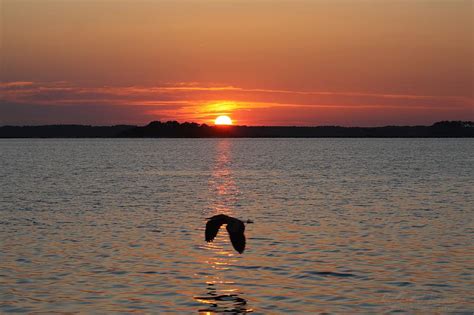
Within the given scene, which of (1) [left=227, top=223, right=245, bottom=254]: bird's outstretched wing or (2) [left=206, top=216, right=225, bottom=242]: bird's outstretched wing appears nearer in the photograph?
(1) [left=227, top=223, right=245, bottom=254]: bird's outstretched wing

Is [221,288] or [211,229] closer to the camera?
[211,229]

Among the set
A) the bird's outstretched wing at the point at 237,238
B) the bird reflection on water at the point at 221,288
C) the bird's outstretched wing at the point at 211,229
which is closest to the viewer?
the bird reflection on water at the point at 221,288

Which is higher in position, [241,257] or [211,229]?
[211,229]

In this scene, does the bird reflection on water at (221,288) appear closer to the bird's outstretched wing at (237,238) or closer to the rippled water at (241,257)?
the rippled water at (241,257)

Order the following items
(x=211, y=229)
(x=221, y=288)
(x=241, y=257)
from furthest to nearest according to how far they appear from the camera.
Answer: (x=241, y=257) → (x=221, y=288) → (x=211, y=229)

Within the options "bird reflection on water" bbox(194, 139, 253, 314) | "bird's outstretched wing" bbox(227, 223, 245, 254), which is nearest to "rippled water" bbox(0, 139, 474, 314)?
"bird reflection on water" bbox(194, 139, 253, 314)

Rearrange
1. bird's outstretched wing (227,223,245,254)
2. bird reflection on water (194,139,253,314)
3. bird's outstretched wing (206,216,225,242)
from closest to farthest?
bird reflection on water (194,139,253,314), bird's outstretched wing (227,223,245,254), bird's outstretched wing (206,216,225,242)

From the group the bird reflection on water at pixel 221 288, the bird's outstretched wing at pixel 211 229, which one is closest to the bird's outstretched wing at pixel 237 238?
the bird's outstretched wing at pixel 211 229

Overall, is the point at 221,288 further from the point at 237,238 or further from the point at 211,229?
the point at 237,238

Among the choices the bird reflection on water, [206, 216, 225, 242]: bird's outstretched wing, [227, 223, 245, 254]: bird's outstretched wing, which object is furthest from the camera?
[206, 216, 225, 242]: bird's outstretched wing

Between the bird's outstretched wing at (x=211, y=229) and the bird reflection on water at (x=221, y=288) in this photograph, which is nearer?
the bird reflection on water at (x=221, y=288)

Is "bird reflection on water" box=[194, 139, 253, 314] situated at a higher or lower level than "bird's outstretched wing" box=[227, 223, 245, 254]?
lower

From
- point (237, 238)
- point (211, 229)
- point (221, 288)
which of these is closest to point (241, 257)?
point (221, 288)

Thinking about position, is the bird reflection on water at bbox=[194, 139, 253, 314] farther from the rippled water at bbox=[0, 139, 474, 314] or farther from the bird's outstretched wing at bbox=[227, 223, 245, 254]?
the bird's outstretched wing at bbox=[227, 223, 245, 254]
